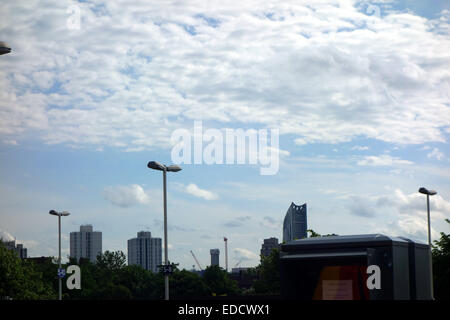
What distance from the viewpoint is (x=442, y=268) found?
4369 centimetres

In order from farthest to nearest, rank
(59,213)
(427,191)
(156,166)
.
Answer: (59,213)
(427,191)
(156,166)

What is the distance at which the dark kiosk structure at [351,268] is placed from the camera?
12234mm

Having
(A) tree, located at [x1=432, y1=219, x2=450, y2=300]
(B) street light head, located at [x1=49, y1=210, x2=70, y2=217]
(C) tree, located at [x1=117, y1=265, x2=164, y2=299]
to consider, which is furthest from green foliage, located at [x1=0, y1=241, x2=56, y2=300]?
(C) tree, located at [x1=117, y1=265, x2=164, y2=299]

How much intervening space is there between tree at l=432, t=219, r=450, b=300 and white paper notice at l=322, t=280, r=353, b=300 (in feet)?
95.9

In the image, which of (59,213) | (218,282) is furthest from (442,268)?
(218,282)

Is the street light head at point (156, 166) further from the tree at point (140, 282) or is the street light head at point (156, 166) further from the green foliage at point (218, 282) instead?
the tree at point (140, 282)

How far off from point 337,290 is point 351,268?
0.53 m


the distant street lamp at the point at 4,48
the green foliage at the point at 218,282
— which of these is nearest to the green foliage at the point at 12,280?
the distant street lamp at the point at 4,48

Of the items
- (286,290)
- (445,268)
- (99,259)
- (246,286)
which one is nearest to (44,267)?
(99,259)

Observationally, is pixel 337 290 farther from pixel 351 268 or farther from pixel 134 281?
pixel 134 281

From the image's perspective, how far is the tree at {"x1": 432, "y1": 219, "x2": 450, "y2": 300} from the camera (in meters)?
40.7

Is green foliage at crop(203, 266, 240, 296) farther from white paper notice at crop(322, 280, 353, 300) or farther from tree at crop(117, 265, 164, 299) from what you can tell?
white paper notice at crop(322, 280, 353, 300)
